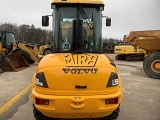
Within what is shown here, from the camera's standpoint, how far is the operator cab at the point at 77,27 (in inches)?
213

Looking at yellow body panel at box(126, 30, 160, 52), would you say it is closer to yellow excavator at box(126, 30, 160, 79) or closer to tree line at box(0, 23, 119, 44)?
yellow excavator at box(126, 30, 160, 79)

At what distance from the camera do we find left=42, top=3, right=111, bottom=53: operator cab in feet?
17.7

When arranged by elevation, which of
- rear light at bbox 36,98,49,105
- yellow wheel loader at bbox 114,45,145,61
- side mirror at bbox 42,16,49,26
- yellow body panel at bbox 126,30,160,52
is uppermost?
side mirror at bbox 42,16,49,26

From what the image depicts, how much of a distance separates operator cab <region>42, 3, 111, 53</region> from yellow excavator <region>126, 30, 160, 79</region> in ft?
24.3

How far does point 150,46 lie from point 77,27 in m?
8.69

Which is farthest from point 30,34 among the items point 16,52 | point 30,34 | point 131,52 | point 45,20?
point 45,20

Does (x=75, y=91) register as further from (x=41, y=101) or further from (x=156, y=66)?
(x=156, y=66)

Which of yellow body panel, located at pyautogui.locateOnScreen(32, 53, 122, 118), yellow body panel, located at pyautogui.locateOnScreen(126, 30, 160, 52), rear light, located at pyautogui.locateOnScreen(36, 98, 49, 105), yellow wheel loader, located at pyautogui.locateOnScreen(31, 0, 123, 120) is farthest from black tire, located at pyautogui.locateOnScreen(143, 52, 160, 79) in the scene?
rear light, located at pyautogui.locateOnScreen(36, 98, 49, 105)

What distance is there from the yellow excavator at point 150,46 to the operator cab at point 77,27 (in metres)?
7.41

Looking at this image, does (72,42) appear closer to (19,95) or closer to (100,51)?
(100,51)

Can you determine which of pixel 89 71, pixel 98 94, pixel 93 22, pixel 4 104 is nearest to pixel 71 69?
pixel 89 71

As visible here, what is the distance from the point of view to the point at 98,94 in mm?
4359

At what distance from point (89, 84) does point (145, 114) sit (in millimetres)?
2155

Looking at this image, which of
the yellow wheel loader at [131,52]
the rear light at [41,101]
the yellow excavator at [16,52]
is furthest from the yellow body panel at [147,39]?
the yellow wheel loader at [131,52]
